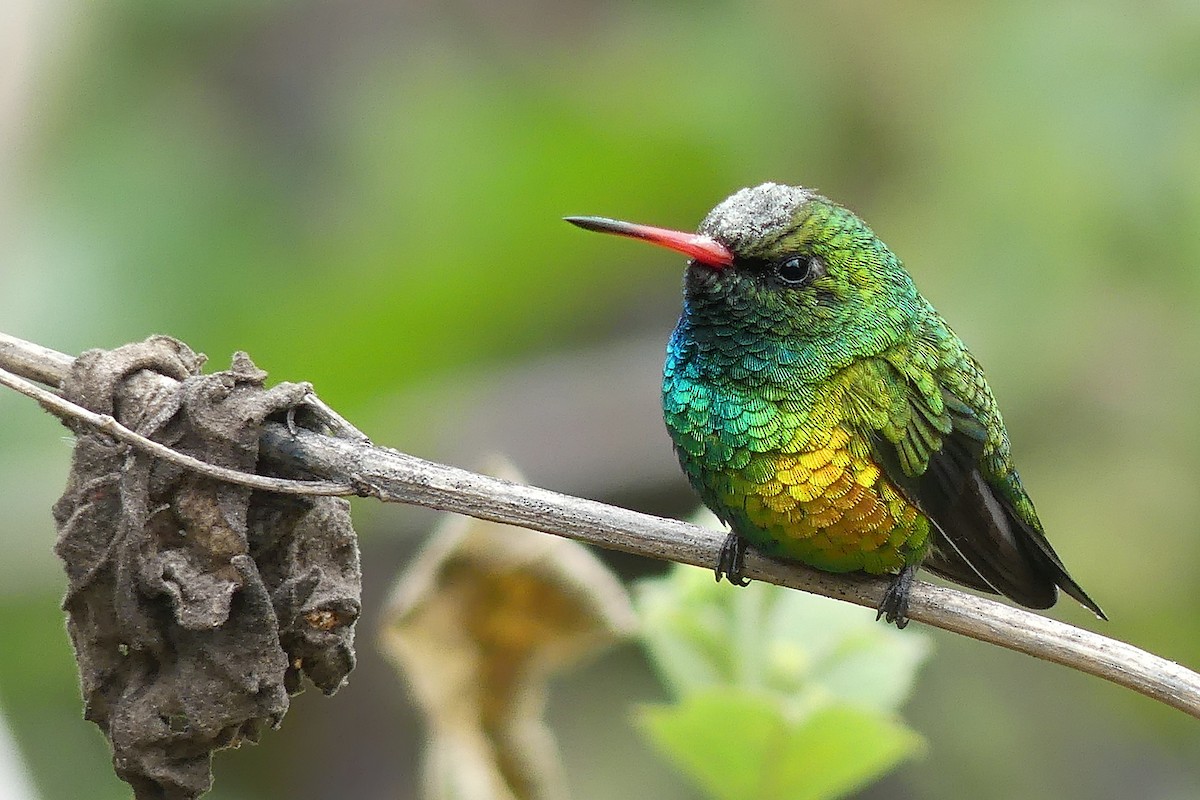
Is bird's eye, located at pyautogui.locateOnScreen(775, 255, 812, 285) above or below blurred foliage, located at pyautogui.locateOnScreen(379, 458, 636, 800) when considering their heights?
above

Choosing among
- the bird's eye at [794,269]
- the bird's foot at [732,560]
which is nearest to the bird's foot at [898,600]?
the bird's foot at [732,560]

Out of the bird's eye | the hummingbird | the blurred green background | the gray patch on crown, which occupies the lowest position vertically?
the blurred green background

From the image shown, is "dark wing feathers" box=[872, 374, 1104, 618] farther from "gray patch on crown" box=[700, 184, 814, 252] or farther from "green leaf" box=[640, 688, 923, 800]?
"green leaf" box=[640, 688, 923, 800]

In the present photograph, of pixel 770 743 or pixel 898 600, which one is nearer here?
pixel 770 743

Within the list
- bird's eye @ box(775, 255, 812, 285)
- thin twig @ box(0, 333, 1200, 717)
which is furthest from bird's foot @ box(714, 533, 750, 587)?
bird's eye @ box(775, 255, 812, 285)

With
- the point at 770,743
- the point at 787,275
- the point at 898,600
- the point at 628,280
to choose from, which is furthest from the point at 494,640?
the point at 628,280

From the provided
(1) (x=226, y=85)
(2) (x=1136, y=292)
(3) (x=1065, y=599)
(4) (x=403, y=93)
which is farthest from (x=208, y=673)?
(1) (x=226, y=85)

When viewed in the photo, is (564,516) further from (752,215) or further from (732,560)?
(752,215)

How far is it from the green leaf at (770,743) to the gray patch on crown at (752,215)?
102 centimetres

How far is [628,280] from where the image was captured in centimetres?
716

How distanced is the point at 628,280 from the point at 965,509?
12.9 feet

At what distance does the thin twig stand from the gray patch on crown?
0.75m

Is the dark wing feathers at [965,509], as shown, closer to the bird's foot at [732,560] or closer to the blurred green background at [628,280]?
the bird's foot at [732,560]

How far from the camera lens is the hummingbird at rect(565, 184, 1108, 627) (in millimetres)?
3104
